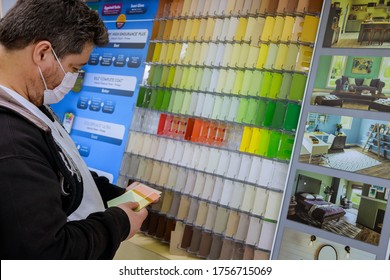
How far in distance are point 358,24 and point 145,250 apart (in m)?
2.82

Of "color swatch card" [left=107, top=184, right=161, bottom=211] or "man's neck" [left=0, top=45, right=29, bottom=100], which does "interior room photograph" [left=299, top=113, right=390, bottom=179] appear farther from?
"man's neck" [left=0, top=45, right=29, bottom=100]

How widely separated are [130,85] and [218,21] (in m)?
1.45

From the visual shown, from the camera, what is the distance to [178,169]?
4.38 meters

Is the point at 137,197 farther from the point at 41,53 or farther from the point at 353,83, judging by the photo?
the point at 353,83

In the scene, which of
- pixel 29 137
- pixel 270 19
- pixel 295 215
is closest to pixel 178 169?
pixel 295 215

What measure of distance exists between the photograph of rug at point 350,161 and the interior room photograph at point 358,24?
83 centimetres

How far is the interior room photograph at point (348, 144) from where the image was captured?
10.4 ft

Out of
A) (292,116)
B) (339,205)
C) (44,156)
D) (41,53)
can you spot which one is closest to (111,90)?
(292,116)

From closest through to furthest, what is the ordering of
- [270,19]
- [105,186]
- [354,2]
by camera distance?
1. [105,186]
2. [354,2]
3. [270,19]

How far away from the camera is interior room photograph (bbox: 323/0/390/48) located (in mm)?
3248

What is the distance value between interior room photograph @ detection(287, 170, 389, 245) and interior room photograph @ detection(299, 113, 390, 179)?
4.6 inches

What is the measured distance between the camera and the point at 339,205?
10.9 ft

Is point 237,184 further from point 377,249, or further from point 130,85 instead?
point 130,85

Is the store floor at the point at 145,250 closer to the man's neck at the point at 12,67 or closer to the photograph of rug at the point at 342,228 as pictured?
the photograph of rug at the point at 342,228
